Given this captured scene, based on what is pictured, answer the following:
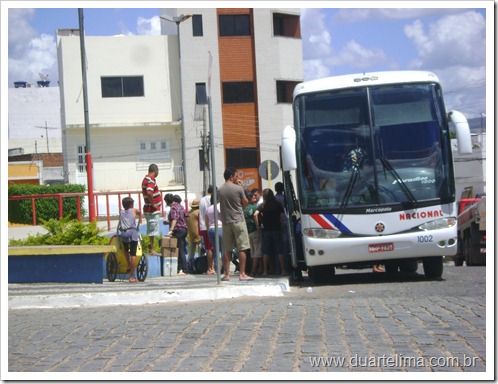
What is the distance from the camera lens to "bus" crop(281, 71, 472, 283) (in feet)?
46.1

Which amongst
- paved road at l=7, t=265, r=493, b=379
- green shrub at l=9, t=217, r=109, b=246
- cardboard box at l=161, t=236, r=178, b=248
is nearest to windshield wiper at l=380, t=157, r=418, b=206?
paved road at l=7, t=265, r=493, b=379

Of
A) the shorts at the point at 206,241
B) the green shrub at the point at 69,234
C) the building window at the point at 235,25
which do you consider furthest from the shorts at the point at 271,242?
the building window at the point at 235,25

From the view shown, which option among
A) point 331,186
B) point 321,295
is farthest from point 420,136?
point 321,295

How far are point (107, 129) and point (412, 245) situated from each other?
35.4 metres

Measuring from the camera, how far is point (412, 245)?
551 inches

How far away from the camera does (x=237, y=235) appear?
13750 mm

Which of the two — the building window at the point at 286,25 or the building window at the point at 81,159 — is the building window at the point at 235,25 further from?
the building window at the point at 81,159

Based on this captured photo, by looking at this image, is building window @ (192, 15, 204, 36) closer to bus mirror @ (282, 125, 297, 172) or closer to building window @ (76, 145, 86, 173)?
building window @ (76, 145, 86, 173)

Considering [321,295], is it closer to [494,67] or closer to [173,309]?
[173,309]

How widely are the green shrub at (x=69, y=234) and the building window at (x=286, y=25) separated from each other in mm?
33815

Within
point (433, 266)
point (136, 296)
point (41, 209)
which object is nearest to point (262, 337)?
point (136, 296)

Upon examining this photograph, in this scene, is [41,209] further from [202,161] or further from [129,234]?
[202,161]

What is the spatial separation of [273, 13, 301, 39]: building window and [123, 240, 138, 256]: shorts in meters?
34.7

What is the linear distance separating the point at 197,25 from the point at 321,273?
33291mm
